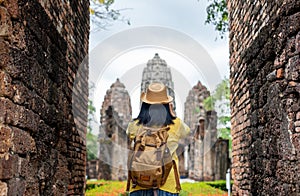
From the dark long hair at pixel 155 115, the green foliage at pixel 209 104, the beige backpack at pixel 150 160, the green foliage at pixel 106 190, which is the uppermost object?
the green foliage at pixel 209 104

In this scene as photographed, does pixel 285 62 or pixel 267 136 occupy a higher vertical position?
pixel 285 62

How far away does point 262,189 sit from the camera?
16.3 ft

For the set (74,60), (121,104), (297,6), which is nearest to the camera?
(297,6)

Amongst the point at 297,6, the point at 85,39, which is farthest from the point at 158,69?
the point at 297,6

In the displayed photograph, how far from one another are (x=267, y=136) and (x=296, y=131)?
922mm

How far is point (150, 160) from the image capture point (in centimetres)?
457

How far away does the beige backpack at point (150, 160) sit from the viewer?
15.0 ft

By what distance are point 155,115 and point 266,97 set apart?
4.01 ft

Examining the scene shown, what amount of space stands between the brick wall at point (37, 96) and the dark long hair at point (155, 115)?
96 cm

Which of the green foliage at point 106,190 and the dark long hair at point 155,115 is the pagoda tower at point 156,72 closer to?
the green foliage at point 106,190

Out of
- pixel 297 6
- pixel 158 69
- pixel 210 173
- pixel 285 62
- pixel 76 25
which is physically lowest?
pixel 210 173

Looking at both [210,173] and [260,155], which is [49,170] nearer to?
[260,155]

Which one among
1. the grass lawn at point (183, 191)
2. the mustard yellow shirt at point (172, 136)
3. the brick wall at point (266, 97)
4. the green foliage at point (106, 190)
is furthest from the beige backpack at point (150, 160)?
the grass lawn at point (183, 191)

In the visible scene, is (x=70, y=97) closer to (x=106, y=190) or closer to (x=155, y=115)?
(x=155, y=115)
